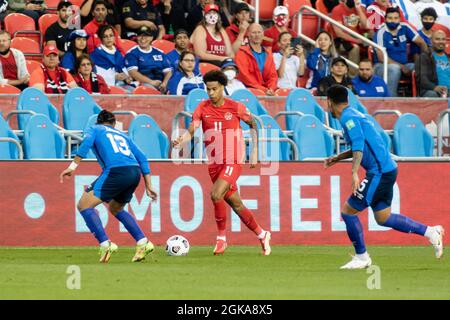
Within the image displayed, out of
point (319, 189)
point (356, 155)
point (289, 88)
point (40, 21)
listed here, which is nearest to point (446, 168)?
point (319, 189)

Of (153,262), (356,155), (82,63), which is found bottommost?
(153,262)

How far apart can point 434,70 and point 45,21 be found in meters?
7.13

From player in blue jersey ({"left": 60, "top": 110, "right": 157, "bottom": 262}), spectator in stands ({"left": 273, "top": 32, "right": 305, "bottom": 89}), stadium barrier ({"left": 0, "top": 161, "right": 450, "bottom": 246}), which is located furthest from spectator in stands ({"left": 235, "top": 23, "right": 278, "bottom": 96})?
player in blue jersey ({"left": 60, "top": 110, "right": 157, "bottom": 262})

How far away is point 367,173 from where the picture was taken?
49.2 feet

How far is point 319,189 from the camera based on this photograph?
1947 cm

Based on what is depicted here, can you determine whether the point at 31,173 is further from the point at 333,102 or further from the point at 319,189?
the point at 333,102

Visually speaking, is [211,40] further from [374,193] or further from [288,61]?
[374,193]

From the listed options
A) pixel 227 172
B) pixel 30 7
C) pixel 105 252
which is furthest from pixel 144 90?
pixel 105 252

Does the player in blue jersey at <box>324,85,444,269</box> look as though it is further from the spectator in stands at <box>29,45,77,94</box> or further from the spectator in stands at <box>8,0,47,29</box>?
the spectator in stands at <box>8,0,47,29</box>

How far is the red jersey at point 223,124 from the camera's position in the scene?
17.0 m

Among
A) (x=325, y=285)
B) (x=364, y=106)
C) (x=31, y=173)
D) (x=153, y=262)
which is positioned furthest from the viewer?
(x=364, y=106)

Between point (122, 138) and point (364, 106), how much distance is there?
6.85 m

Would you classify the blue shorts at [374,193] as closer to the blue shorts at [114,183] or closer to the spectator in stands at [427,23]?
the blue shorts at [114,183]

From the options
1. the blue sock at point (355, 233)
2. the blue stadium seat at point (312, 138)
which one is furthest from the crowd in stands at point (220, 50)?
the blue sock at point (355, 233)
